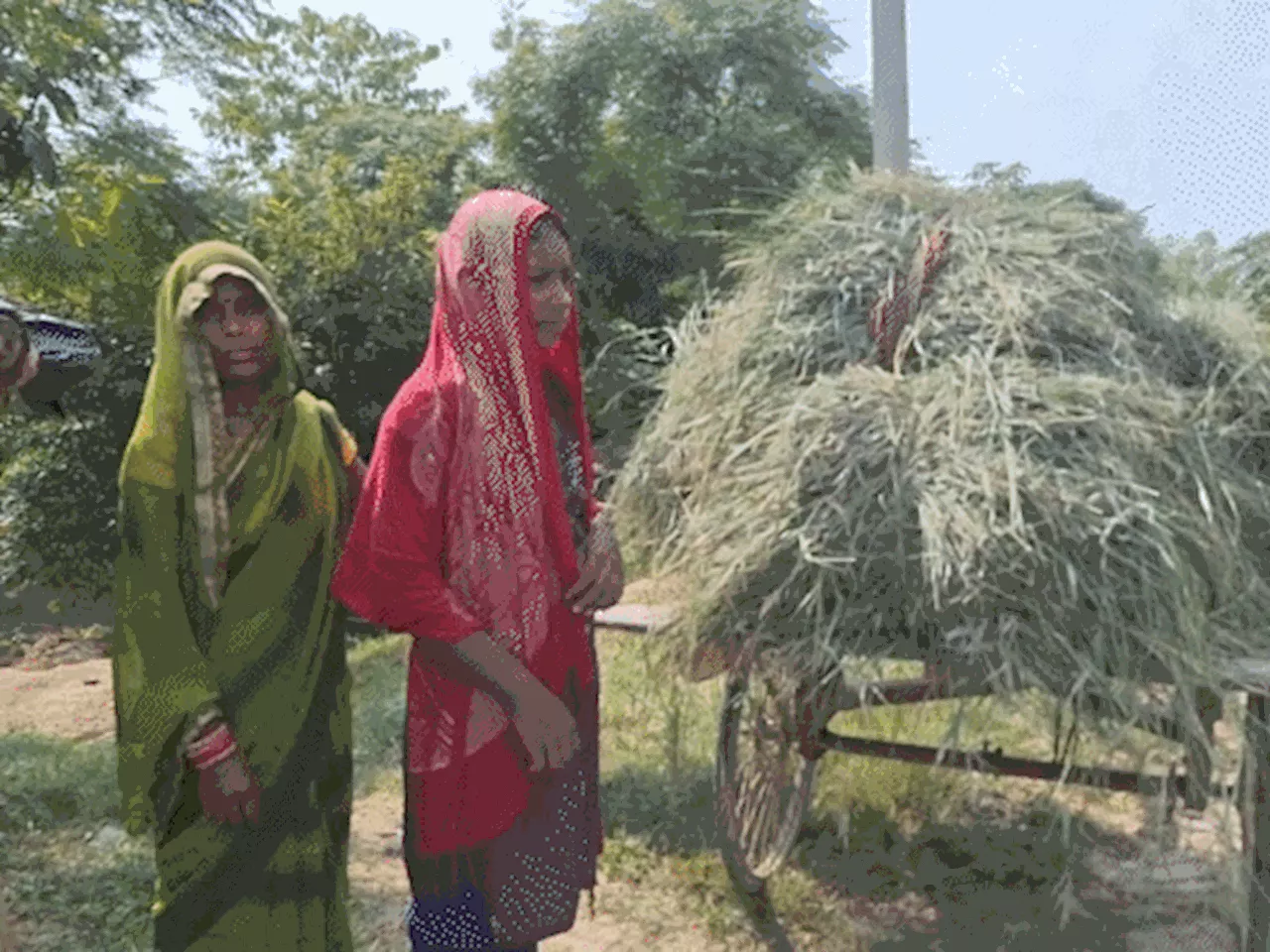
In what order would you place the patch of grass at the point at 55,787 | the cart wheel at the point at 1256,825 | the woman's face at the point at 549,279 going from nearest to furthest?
1. the woman's face at the point at 549,279
2. the cart wheel at the point at 1256,825
3. the patch of grass at the point at 55,787

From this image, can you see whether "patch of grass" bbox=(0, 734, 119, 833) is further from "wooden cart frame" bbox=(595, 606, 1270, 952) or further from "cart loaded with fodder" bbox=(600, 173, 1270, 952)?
"cart loaded with fodder" bbox=(600, 173, 1270, 952)

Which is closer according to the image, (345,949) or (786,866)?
(345,949)

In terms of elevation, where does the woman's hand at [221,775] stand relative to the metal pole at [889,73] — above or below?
below

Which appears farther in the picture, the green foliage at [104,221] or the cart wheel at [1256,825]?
the green foliage at [104,221]

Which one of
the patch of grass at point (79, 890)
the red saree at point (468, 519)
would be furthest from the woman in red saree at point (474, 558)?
the patch of grass at point (79, 890)

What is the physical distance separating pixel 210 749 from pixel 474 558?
0.56m

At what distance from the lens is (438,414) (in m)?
1.77

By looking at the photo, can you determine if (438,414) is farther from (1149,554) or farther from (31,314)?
(1149,554)

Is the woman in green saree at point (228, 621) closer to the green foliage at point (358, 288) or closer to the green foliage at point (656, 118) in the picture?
the green foliage at point (358, 288)

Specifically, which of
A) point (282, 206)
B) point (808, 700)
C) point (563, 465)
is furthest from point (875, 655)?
point (282, 206)

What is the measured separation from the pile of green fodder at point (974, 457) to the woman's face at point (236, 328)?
96 cm

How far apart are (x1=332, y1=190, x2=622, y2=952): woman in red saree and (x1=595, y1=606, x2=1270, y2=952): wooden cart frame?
668mm

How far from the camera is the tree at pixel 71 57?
3.21 meters

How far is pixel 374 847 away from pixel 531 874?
217cm
